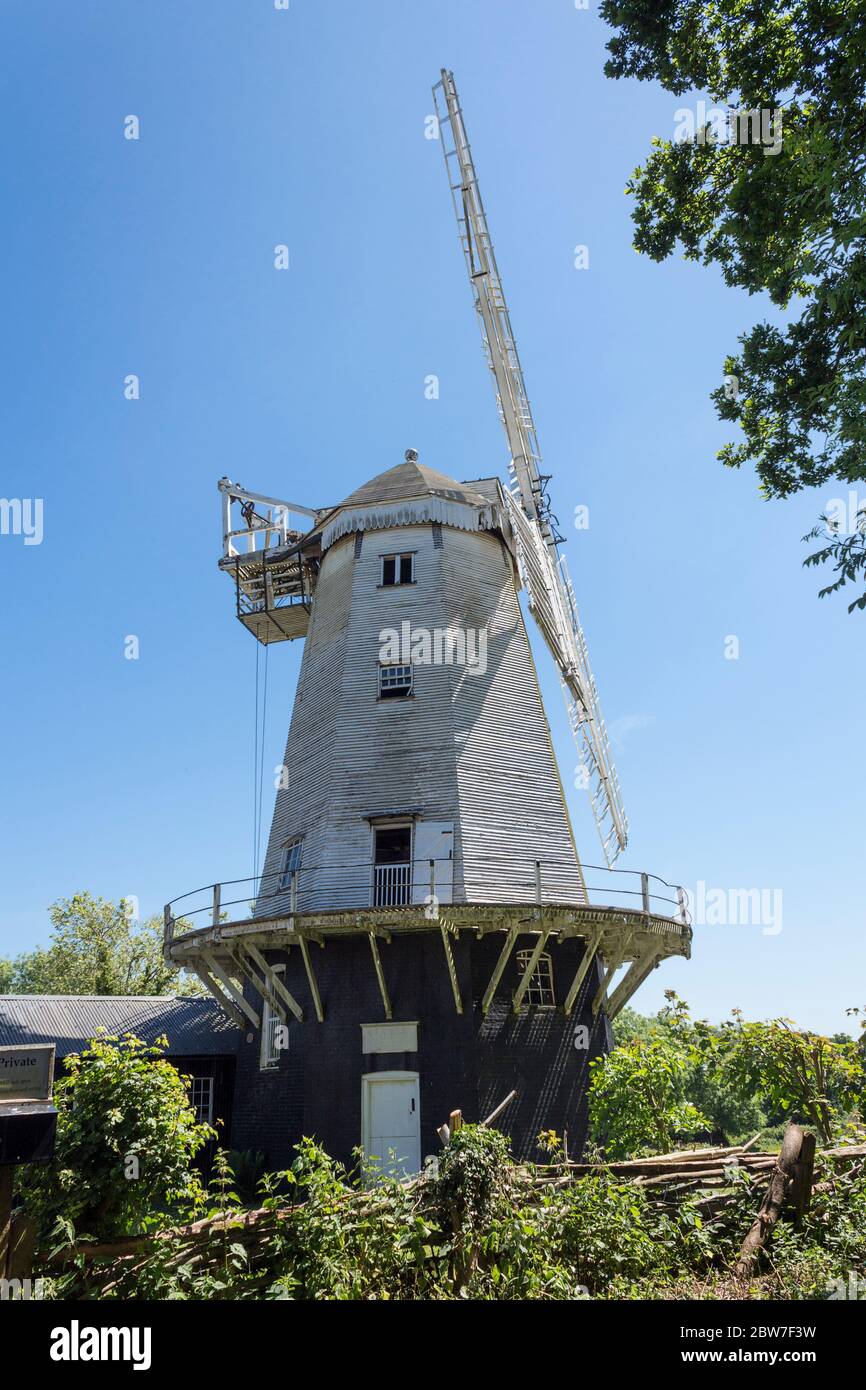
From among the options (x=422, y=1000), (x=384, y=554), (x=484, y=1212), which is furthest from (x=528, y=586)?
(x=484, y=1212)

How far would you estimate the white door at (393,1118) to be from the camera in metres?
15.4

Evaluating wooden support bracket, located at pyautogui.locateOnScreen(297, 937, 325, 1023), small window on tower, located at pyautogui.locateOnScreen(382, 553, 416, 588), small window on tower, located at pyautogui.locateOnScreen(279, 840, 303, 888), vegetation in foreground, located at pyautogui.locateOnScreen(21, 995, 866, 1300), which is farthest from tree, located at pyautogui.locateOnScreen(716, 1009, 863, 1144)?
small window on tower, located at pyautogui.locateOnScreen(382, 553, 416, 588)

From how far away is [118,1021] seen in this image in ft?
75.2

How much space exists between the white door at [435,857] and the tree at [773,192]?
28.0ft

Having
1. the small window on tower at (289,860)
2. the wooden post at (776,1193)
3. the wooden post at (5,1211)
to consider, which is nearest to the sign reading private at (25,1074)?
the wooden post at (5,1211)

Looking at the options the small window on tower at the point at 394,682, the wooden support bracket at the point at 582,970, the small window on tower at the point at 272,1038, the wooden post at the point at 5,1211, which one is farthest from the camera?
the small window on tower at the point at 394,682

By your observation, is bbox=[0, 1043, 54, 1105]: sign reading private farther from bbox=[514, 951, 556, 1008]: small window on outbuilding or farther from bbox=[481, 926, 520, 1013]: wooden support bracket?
bbox=[514, 951, 556, 1008]: small window on outbuilding

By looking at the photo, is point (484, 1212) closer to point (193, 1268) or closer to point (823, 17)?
point (193, 1268)

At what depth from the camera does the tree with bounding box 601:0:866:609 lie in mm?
8688

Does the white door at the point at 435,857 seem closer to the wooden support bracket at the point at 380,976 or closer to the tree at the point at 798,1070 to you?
the wooden support bracket at the point at 380,976

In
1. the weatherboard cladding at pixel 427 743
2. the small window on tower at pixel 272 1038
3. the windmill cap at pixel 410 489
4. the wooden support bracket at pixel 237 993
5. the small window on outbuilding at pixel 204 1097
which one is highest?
the windmill cap at pixel 410 489

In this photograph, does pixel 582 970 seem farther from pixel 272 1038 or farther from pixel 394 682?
pixel 394 682
